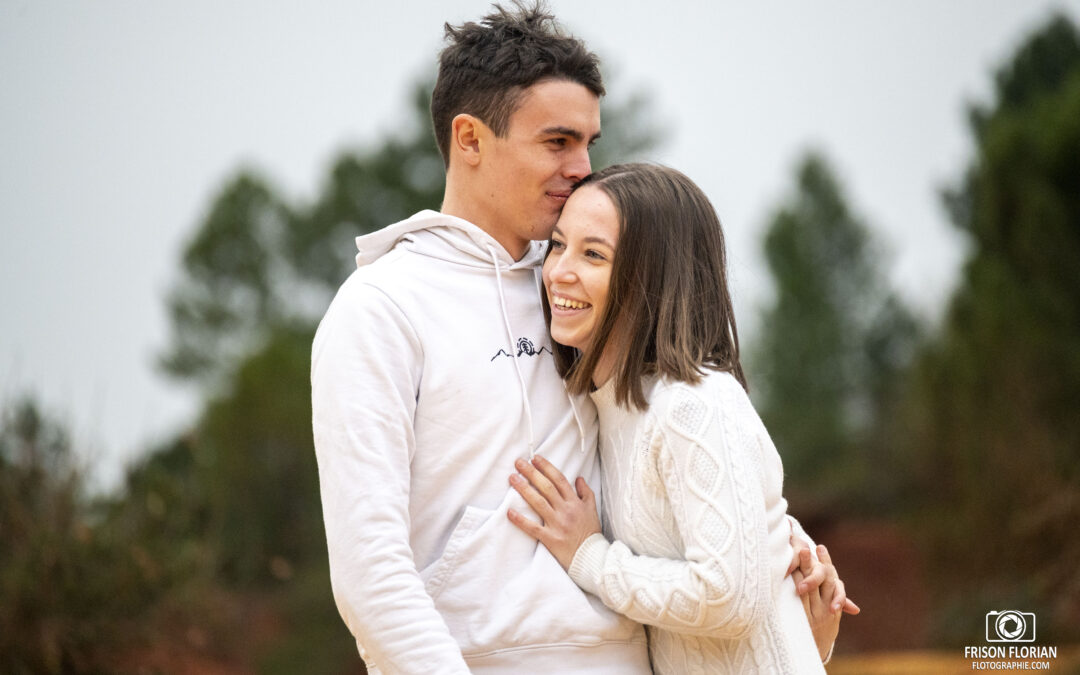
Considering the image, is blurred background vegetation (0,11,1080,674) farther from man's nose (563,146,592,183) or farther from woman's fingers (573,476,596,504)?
man's nose (563,146,592,183)

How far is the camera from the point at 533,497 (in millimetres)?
2326

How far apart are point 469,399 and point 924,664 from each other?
22.6 feet

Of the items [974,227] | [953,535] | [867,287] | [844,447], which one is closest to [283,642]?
[953,535]

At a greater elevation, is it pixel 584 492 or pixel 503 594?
pixel 584 492

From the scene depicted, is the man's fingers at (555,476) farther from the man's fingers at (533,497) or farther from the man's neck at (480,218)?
the man's neck at (480,218)

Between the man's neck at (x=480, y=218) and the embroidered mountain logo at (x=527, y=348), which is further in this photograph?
the man's neck at (x=480, y=218)

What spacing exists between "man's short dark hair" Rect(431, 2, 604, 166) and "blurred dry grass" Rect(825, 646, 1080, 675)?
18.8ft

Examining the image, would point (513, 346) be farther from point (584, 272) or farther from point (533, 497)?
point (533, 497)

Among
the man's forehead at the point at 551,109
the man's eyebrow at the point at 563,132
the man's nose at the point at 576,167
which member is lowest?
the man's nose at the point at 576,167

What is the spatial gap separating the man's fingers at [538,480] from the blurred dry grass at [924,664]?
5.56 metres

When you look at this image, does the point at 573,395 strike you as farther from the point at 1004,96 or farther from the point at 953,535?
the point at 1004,96

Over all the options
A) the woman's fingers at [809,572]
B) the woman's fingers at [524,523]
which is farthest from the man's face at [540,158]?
the woman's fingers at [809,572]

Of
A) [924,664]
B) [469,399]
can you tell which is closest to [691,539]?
[469,399]

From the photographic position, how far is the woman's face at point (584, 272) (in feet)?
7.93
